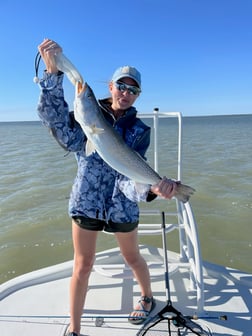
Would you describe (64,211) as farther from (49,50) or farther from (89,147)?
(49,50)

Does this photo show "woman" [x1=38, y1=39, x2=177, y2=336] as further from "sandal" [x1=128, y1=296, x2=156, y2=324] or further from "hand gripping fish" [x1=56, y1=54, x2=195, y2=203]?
"sandal" [x1=128, y1=296, x2=156, y2=324]

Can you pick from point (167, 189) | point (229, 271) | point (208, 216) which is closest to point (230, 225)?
point (208, 216)

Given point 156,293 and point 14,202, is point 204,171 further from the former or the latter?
point 156,293

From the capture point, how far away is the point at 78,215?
8.89ft

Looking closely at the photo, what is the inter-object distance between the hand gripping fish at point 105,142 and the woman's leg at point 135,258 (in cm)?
64

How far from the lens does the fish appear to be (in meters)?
2.35

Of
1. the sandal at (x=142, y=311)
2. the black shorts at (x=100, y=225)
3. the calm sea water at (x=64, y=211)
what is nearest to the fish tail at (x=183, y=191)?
the black shorts at (x=100, y=225)

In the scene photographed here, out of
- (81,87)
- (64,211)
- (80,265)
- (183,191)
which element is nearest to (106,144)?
(81,87)

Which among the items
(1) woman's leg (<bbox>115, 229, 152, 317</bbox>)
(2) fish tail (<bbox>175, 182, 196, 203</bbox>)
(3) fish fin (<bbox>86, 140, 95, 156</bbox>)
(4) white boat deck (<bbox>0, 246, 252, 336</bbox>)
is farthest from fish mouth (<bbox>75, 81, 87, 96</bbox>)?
(4) white boat deck (<bbox>0, 246, 252, 336</bbox>)

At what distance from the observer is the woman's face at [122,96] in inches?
104

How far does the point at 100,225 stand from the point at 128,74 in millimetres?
1253

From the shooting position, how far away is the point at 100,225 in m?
2.77

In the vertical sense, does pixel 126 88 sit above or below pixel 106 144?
above

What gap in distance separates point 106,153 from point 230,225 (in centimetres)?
685
